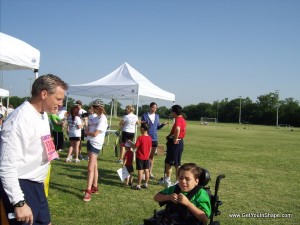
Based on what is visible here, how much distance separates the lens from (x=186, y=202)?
3.13 metres

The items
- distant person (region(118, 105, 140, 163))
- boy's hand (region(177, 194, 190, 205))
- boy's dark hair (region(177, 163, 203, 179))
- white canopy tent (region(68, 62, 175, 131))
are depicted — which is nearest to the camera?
boy's hand (region(177, 194, 190, 205))

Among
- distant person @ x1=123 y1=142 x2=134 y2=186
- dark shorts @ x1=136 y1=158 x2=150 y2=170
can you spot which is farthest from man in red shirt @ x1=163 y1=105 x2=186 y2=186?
distant person @ x1=123 y1=142 x2=134 y2=186

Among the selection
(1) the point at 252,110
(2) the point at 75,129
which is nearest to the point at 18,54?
(2) the point at 75,129

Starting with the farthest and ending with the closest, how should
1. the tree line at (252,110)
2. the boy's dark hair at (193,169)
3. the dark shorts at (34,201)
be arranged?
1. the tree line at (252,110)
2. the boy's dark hair at (193,169)
3. the dark shorts at (34,201)

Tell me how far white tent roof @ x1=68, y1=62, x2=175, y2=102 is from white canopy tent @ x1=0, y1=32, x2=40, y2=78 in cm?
520

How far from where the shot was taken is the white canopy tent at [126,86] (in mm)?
11281

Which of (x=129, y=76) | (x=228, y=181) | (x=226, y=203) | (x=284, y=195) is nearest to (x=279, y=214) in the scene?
(x=226, y=203)

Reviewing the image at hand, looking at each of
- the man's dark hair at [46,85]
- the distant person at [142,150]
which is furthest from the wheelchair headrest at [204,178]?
the distant person at [142,150]

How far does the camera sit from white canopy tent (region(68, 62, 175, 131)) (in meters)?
11.3

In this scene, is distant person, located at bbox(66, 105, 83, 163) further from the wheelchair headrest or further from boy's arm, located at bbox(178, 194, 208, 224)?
boy's arm, located at bbox(178, 194, 208, 224)

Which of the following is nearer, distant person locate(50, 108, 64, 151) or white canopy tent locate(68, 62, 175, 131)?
distant person locate(50, 108, 64, 151)

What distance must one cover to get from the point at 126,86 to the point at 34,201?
892cm

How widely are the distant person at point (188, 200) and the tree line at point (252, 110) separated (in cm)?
9783

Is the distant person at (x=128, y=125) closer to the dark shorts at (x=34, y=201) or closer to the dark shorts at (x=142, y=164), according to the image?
the dark shorts at (x=142, y=164)
